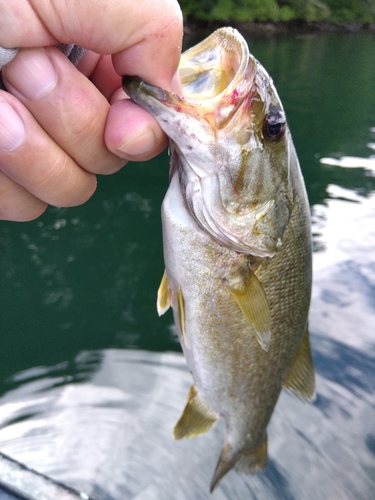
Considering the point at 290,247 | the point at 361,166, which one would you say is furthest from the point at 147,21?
the point at 361,166

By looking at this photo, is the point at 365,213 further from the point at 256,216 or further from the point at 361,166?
the point at 256,216

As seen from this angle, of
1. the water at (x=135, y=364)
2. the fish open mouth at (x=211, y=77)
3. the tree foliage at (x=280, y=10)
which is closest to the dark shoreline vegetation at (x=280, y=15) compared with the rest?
the tree foliage at (x=280, y=10)

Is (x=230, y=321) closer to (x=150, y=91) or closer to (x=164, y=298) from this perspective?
(x=164, y=298)

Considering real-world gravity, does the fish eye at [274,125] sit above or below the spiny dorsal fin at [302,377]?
above

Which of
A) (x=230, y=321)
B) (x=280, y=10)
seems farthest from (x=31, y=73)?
(x=280, y=10)

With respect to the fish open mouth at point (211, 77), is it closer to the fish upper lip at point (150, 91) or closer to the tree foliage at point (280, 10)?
the fish upper lip at point (150, 91)

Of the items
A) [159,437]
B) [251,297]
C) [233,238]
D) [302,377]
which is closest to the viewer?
[233,238]
